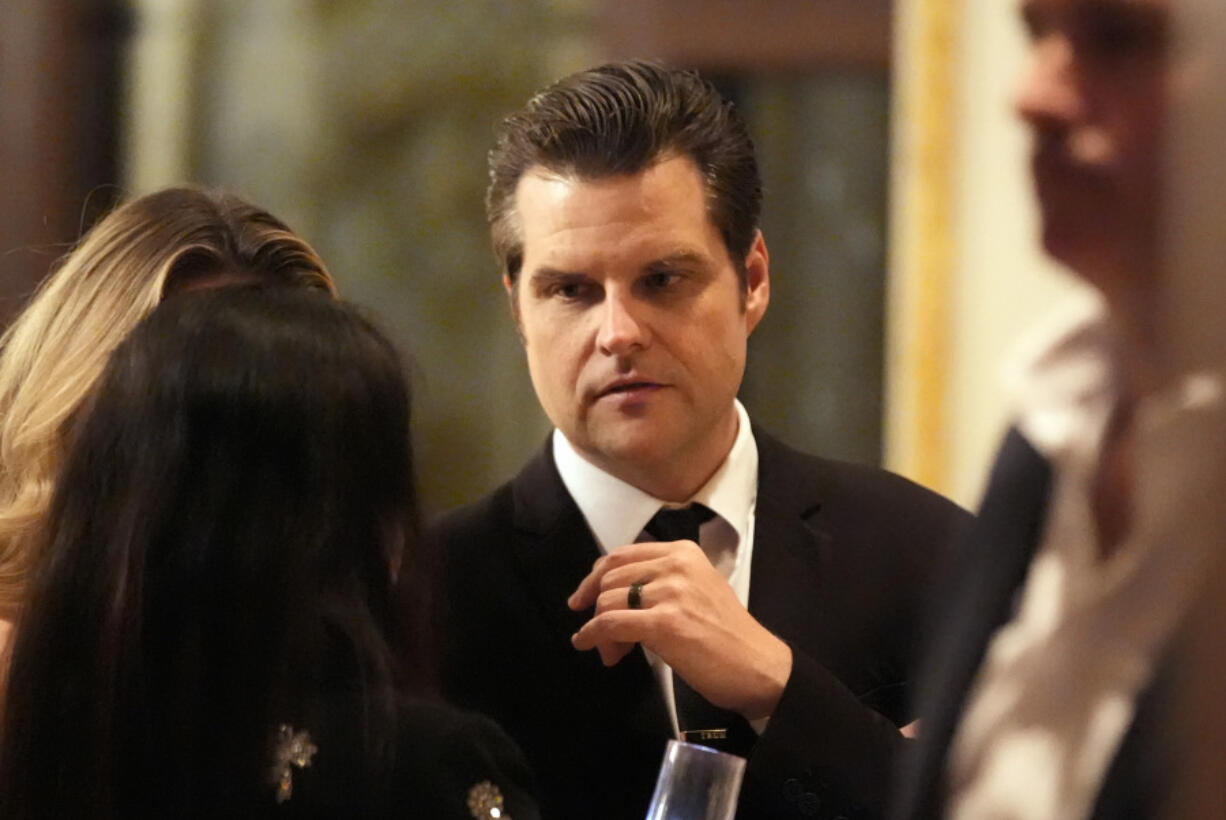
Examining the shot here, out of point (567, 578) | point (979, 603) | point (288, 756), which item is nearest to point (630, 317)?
point (567, 578)

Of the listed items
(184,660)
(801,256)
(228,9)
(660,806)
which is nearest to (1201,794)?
(660,806)

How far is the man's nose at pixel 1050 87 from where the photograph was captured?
81 centimetres

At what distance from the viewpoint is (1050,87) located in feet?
2.70

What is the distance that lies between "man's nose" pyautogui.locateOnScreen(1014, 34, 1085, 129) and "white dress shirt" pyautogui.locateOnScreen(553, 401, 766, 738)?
1.05m

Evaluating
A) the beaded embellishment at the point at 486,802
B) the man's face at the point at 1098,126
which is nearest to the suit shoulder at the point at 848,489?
the beaded embellishment at the point at 486,802

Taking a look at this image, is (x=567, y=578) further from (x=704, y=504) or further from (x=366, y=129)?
(x=366, y=129)

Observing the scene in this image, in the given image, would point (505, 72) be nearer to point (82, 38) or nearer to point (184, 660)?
point (82, 38)

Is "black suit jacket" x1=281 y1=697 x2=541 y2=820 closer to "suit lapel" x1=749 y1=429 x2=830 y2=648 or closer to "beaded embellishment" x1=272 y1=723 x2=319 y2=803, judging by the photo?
"beaded embellishment" x1=272 y1=723 x2=319 y2=803

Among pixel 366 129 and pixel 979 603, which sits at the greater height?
pixel 366 129

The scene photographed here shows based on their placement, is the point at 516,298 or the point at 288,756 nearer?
the point at 288,756

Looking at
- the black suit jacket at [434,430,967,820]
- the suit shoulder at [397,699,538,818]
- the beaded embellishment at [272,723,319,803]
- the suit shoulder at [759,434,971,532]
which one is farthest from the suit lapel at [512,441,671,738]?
the beaded embellishment at [272,723,319,803]

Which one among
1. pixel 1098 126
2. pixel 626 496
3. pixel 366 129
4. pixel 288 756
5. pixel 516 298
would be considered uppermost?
pixel 366 129

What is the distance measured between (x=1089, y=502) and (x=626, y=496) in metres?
1.03

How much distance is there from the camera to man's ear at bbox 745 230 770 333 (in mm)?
1942
